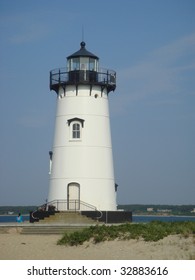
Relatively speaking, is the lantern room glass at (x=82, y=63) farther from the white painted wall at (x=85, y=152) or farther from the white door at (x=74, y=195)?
the white door at (x=74, y=195)

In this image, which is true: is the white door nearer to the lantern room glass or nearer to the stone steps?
the stone steps

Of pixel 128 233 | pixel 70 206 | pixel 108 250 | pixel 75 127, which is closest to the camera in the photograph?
pixel 108 250

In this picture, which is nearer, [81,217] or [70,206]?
[81,217]

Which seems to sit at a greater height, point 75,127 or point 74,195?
point 75,127

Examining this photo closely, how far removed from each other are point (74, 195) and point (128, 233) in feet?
38.6

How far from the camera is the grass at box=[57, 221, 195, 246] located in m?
24.3

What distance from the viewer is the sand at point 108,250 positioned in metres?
21.5

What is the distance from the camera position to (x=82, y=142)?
37500 mm

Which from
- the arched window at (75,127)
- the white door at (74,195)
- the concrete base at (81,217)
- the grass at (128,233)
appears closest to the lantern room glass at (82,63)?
the arched window at (75,127)

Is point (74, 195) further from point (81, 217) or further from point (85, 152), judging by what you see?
point (85, 152)

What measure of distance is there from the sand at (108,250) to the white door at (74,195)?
9.95 metres

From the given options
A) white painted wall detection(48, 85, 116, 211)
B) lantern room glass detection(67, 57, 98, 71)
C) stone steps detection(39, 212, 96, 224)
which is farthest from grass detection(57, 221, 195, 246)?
lantern room glass detection(67, 57, 98, 71)

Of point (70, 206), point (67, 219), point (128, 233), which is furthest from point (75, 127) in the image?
point (128, 233)
